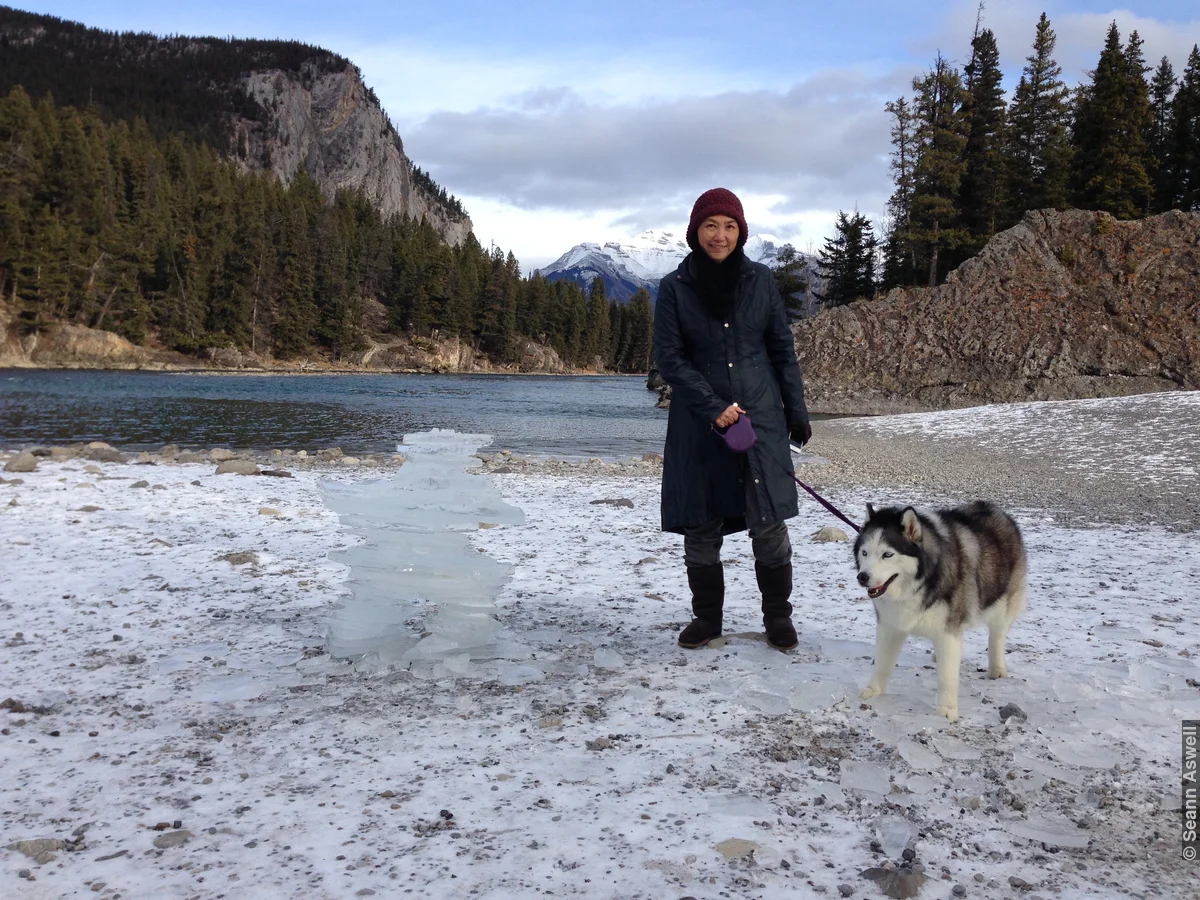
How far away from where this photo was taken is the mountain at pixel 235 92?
144000 millimetres

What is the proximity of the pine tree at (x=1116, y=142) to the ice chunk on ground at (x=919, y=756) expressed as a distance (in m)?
46.7

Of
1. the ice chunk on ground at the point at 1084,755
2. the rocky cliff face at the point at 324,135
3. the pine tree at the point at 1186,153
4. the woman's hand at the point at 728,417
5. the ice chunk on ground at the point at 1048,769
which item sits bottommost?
the ice chunk on ground at the point at 1048,769

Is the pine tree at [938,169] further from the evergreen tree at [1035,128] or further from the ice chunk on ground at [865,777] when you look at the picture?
the ice chunk on ground at [865,777]

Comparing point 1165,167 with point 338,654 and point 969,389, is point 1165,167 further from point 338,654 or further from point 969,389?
point 338,654

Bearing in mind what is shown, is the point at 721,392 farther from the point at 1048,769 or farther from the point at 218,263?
the point at 218,263

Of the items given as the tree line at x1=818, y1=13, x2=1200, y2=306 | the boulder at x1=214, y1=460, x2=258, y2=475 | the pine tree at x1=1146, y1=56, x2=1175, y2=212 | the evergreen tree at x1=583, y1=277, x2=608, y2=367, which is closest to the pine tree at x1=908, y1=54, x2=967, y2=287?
the tree line at x1=818, y1=13, x2=1200, y2=306

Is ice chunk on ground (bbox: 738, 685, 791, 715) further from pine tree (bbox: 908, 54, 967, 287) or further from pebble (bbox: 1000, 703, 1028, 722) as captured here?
pine tree (bbox: 908, 54, 967, 287)

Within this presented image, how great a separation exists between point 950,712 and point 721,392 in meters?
2.07

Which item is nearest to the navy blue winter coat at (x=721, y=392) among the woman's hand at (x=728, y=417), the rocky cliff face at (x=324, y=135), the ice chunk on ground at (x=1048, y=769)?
the woman's hand at (x=728, y=417)

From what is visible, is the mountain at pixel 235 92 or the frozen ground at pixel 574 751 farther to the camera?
the mountain at pixel 235 92

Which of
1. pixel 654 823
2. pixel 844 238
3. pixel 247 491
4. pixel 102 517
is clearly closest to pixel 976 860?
pixel 654 823

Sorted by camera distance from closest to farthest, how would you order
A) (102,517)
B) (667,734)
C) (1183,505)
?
1. (667,734)
2. (102,517)
3. (1183,505)

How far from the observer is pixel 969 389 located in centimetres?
3288

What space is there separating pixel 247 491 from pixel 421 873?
9.03 metres
